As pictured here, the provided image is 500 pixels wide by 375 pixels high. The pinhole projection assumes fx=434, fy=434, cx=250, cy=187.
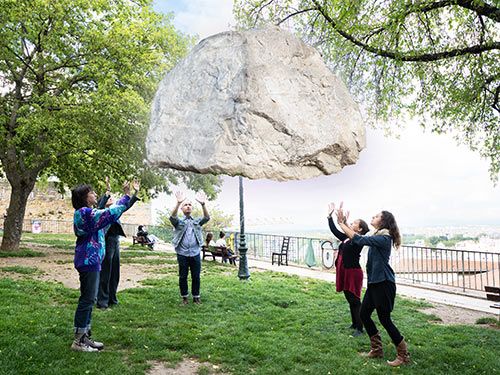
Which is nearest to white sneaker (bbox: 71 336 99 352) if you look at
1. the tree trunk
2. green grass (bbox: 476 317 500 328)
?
green grass (bbox: 476 317 500 328)

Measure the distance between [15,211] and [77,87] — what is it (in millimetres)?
4841

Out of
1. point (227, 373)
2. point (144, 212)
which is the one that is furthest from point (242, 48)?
point (144, 212)

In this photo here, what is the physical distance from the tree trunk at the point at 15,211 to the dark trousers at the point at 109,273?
364 inches

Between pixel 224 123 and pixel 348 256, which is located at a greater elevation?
pixel 224 123

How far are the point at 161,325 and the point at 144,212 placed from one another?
33.0 metres

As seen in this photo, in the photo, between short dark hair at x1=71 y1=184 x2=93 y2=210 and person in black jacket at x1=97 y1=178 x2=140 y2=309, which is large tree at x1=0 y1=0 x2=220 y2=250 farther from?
short dark hair at x1=71 y1=184 x2=93 y2=210

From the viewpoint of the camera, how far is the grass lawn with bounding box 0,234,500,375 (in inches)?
202

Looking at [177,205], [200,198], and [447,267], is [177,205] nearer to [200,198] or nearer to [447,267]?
[200,198]

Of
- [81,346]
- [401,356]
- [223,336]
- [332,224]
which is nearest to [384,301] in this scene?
[401,356]

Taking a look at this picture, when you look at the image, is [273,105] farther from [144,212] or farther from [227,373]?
[144,212]

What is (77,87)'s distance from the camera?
1506cm

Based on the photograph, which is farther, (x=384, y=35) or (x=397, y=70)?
(x=397, y=70)

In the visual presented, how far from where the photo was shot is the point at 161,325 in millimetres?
6805

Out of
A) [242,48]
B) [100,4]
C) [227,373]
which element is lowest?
[227,373]
